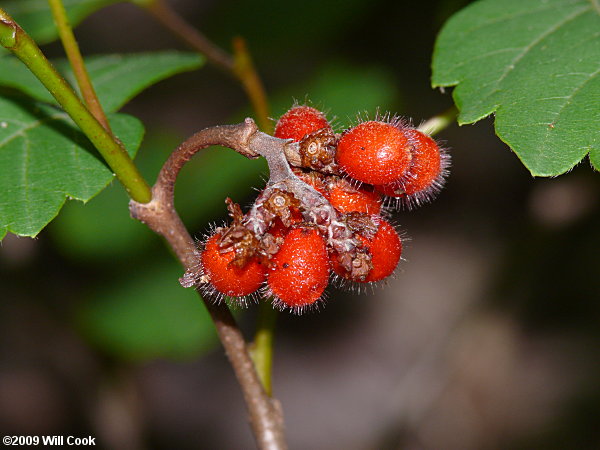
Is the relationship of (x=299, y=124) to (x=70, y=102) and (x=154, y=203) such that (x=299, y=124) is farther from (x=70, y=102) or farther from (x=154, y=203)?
(x=70, y=102)

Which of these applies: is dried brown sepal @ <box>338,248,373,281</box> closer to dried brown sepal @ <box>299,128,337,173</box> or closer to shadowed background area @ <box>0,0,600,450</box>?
dried brown sepal @ <box>299,128,337,173</box>

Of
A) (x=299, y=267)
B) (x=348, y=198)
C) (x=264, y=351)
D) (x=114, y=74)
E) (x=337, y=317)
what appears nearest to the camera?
(x=299, y=267)

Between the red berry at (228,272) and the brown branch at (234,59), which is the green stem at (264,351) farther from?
the brown branch at (234,59)

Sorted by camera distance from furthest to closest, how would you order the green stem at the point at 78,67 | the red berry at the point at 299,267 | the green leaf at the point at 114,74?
the green leaf at the point at 114,74 → the green stem at the point at 78,67 → the red berry at the point at 299,267

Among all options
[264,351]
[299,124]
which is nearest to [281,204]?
[299,124]

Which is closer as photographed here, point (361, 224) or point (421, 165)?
point (361, 224)

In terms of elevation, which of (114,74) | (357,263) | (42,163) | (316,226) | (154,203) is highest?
(114,74)

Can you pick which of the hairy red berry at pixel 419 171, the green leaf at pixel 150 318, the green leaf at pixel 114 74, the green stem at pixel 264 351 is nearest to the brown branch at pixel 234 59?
the green leaf at pixel 114 74
